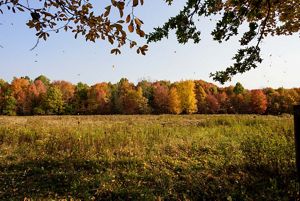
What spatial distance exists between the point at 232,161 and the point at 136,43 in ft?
19.9

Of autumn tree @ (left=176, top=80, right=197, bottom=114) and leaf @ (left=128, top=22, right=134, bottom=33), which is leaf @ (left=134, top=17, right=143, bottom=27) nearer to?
leaf @ (left=128, top=22, right=134, bottom=33)

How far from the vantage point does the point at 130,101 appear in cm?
6500

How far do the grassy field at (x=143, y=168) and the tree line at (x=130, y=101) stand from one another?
5373 centimetres

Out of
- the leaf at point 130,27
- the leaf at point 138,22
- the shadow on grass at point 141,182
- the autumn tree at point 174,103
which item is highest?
the autumn tree at point 174,103

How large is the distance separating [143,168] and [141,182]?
93 centimetres

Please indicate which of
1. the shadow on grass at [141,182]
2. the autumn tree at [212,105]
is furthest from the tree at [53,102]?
the shadow on grass at [141,182]

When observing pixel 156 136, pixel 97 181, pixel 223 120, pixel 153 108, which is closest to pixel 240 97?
pixel 153 108

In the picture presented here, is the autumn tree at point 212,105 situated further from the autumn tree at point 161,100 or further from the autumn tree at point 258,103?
the autumn tree at point 161,100

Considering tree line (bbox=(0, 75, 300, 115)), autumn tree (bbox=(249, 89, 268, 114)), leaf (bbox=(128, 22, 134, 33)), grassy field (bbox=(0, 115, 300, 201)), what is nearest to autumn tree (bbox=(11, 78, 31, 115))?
tree line (bbox=(0, 75, 300, 115))

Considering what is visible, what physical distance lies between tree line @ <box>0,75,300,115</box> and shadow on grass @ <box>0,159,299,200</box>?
185ft

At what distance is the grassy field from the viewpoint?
6305mm

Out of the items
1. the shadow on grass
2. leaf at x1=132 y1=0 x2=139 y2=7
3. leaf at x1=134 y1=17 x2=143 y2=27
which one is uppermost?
leaf at x1=132 y1=0 x2=139 y2=7

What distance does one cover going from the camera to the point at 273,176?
6719mm

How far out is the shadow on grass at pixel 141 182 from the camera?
6.16 metres
